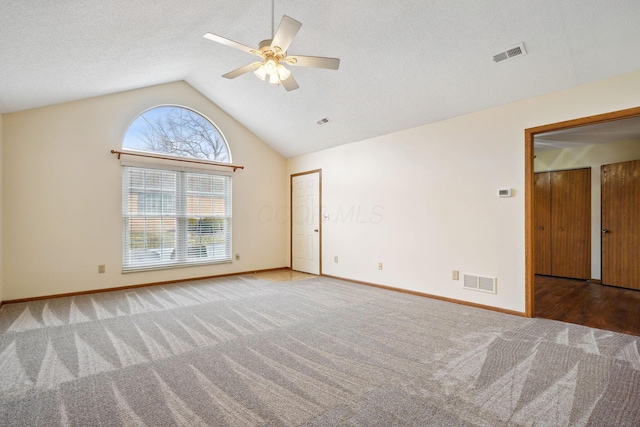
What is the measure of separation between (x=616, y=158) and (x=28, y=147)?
9.41 meters

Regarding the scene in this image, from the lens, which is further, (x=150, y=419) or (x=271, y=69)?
(x=271, y=69)

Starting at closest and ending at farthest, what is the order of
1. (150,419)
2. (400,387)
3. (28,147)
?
(150,419)
(400,387)
(28,147)

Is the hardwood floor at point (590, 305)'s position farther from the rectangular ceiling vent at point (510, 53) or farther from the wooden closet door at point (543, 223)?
the rectangular ceiling vent at point (510, 53)

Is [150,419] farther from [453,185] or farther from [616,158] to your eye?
[616,158]

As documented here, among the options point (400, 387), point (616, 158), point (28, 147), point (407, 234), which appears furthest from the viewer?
point (616, 158)

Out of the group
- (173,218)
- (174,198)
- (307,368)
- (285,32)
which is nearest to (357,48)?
(285,32)

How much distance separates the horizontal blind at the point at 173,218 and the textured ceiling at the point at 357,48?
1.55 metres

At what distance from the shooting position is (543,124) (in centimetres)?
343

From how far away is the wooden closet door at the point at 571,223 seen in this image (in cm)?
564

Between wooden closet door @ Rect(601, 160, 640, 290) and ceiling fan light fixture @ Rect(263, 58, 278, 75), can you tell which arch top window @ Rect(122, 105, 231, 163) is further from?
wooden closet door @ Rect(601, 160, 640, 290)

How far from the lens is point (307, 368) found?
2.31 metres

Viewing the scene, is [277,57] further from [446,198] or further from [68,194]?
[68,194]

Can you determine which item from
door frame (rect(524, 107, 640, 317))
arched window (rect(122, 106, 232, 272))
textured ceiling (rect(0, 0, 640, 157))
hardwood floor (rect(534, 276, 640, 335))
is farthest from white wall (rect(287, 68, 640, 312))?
arched window (rect(122, 106, 232, 272))

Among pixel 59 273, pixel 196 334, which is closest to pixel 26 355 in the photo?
pixel 196 334
